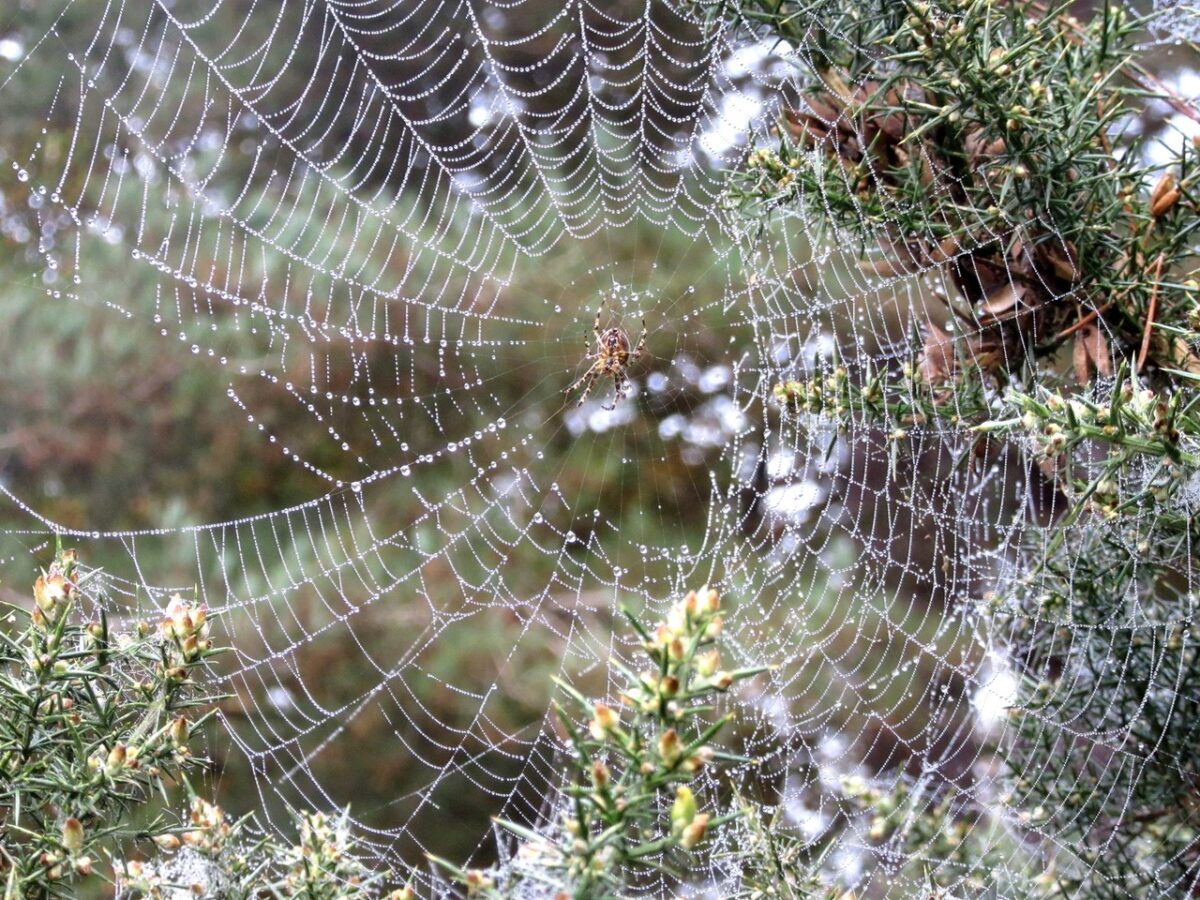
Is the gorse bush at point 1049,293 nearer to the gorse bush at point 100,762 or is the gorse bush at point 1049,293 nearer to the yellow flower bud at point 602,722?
the yellow flower bud at point 602,722

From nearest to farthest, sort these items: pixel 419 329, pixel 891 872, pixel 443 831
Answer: pixel 891 872, pixel 419 329, pixel 443 831

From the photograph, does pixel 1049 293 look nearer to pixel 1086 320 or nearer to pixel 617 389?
pixel 1086 320

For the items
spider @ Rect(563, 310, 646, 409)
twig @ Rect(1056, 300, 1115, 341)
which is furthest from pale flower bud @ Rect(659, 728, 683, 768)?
spider @ Rect(563, 310, 646, 409)

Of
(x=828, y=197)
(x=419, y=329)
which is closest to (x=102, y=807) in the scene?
(x=828, y=197)

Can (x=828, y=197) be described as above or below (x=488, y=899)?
above

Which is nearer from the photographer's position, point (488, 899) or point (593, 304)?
point (488, 899)

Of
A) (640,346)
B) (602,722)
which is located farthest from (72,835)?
(640,346)

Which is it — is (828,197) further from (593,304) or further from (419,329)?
(419,329)

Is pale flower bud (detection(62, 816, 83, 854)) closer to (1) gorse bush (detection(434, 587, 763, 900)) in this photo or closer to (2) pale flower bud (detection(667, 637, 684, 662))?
(1) gorse bush (detection(434, 587, 763, 900))
